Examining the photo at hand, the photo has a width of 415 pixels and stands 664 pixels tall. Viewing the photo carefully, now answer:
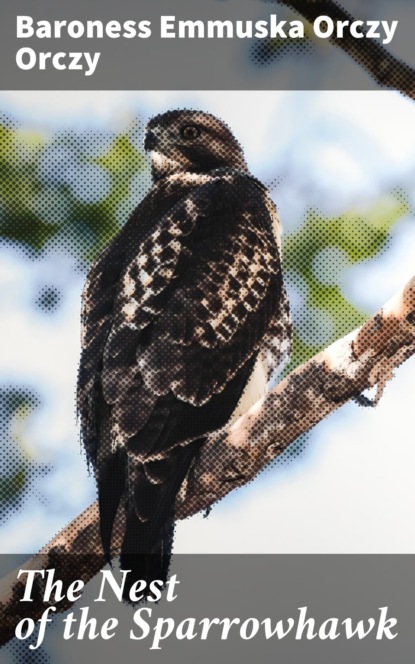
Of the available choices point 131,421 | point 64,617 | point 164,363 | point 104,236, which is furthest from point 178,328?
point 64,617

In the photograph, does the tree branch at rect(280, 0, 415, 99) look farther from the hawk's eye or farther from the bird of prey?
the hawk's eye

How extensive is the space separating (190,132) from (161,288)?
970 mm

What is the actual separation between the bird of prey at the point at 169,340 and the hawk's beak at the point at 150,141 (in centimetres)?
30

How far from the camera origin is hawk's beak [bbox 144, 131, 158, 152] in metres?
3.42

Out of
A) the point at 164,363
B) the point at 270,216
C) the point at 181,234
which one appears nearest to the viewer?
the point at 164,363

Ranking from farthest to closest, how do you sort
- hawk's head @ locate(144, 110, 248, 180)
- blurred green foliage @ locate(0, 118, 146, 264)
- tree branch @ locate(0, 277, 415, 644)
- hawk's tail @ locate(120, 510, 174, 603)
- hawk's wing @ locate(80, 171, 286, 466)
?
hawk's head @ locate(144, 110, 248, 180), blurred green foliage @ locate(0, 118, 146, 264), hawk's wing @ locate(80, 171, 286, 466), hawk's tail @ locate(120, 510, 174, 603), tree branch @ locate(0, 277, 415, 644)

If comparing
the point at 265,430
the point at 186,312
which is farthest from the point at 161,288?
the point at 265,430

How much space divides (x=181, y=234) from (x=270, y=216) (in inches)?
14.2

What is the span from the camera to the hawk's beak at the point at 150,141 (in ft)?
11.2

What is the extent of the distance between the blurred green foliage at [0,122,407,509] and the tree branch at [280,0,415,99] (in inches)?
27.3

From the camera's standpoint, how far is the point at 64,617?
2557 mm

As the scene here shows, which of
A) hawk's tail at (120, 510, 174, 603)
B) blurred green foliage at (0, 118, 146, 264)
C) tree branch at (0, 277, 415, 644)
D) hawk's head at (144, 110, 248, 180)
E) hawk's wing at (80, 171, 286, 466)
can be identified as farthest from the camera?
hawk's head at (144, 110, 248, 180)

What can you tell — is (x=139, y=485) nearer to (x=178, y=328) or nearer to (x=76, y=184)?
(x=178, y=328)

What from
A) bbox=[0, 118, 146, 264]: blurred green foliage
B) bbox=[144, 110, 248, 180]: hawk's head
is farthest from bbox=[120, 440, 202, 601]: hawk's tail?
bbox=[144, 110, 248, 180]: hawk's head
